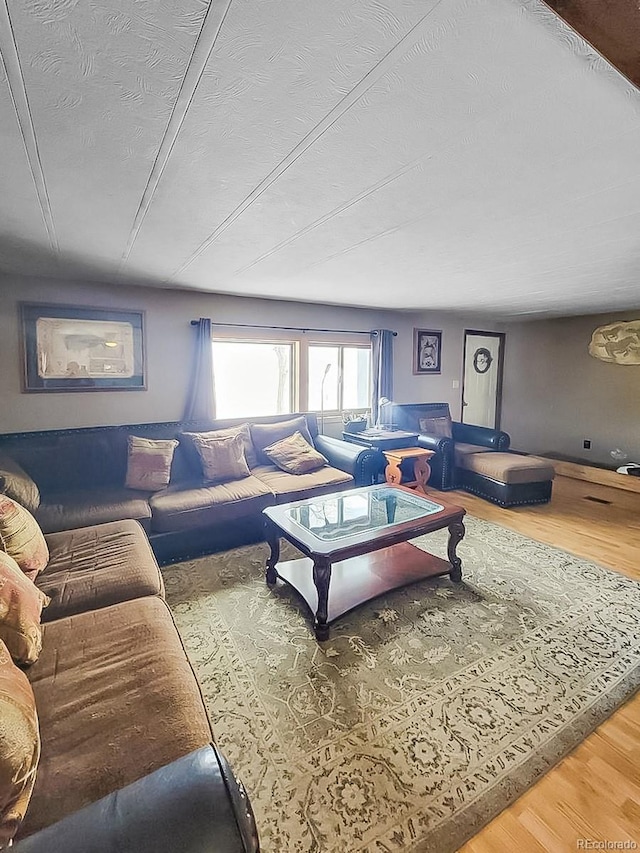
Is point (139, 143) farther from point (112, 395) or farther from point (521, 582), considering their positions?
point (521, 582)

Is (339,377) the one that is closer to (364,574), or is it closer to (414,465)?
(414,465)

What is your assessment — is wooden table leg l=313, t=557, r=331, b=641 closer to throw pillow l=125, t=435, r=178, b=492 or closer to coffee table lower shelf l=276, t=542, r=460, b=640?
coffee table lower shelf l=276, t=542, r=460, b=640

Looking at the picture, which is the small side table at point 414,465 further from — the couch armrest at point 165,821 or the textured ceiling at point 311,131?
the couch armrest at point 165,821

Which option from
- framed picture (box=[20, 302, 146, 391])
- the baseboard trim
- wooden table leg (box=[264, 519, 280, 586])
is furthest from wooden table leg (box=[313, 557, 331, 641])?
the baseboard trim

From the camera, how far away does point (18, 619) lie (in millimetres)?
1301

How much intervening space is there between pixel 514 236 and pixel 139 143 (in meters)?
1.91

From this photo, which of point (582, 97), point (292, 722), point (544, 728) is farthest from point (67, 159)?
point (544, 728)

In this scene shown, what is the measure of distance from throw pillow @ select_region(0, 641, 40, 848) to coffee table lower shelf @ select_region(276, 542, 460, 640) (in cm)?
148

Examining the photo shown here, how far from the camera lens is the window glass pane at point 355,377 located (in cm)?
503

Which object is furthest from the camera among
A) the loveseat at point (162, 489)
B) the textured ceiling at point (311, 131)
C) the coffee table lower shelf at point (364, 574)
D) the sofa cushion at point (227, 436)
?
the sofa cushion at point (227, 436)

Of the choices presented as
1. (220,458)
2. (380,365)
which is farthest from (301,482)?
(380,365)

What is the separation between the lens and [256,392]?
4453 millimetres

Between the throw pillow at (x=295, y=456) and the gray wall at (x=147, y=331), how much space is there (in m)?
1.06

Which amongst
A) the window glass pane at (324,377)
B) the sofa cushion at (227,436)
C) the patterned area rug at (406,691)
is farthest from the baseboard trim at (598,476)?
the sofa cushion at (227,436)
